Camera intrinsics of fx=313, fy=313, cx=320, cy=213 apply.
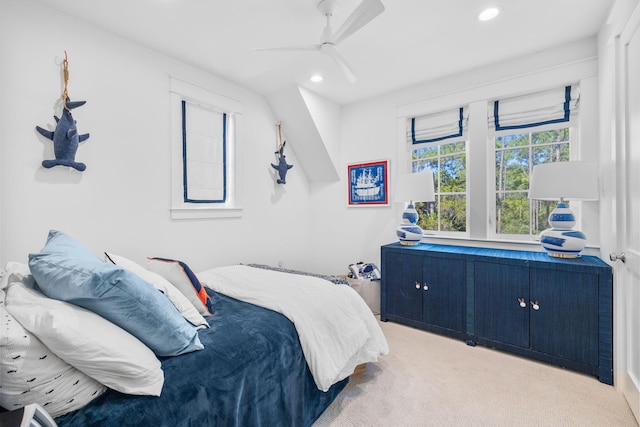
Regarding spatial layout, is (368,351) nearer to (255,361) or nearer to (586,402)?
(255,361)

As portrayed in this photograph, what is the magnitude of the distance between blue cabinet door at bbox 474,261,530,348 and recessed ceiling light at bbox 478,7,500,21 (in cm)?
190

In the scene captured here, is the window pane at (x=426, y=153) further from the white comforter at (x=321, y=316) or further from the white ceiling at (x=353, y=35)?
the white comforter at (x=321, y=316)

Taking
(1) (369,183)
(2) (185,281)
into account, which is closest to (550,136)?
(1) (369,183)

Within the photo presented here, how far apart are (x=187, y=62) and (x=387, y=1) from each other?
6.23 feet

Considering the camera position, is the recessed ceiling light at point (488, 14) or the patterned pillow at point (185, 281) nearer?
the patterned pillow at point (185, 281)

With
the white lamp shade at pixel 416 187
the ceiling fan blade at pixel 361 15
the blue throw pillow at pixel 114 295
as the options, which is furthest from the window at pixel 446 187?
the blue throw pillow at pixel 114 295

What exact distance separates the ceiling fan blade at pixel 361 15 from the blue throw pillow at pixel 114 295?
185 cm

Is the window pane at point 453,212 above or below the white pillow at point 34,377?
above

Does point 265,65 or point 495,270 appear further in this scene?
point 265,65

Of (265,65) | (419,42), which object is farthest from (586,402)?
(265,65)

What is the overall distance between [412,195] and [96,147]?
276 cm

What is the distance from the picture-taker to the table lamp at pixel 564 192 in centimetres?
225

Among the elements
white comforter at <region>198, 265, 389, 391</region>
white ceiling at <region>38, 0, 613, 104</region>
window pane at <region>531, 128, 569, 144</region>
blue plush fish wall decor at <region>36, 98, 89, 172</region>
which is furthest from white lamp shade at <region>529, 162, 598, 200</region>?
blue plush fish wall decor at <region>36, 98, 89, 172</region>

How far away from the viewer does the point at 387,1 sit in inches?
82.8
